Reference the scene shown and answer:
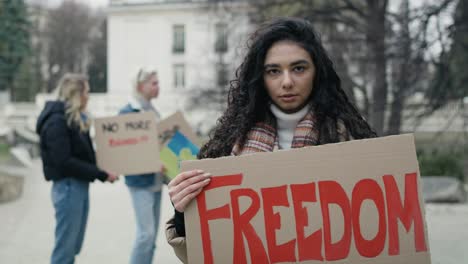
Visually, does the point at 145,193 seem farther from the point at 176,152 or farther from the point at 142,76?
the point at 142,76

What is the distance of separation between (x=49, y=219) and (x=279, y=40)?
7.23 m

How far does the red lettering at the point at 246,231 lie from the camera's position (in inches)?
70.7

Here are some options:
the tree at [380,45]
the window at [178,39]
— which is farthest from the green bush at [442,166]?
the window at [178,39]

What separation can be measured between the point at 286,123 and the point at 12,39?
3953cm

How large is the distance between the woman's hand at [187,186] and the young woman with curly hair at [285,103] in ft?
0.10

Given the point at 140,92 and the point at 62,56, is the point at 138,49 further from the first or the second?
the point at 140,92

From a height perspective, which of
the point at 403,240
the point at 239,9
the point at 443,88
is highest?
the point at 239,9

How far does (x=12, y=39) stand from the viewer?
3766cm

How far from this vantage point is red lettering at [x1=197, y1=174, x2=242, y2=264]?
182 cm

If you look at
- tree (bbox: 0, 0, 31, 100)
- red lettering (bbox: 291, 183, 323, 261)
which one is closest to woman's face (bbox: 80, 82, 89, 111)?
red lettering (bbox: 291, 183, 323, 261)

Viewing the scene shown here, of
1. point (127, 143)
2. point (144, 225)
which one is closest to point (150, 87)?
point (127, 143)

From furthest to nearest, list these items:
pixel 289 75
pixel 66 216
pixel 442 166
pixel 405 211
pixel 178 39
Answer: pixel 178 39 < pixel 442 166 < pixel 66 216 < pixel 289 75 < pixel 405 211

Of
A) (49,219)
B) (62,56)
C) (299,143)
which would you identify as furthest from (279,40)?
(62,56)

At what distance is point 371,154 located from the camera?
1.77 m
